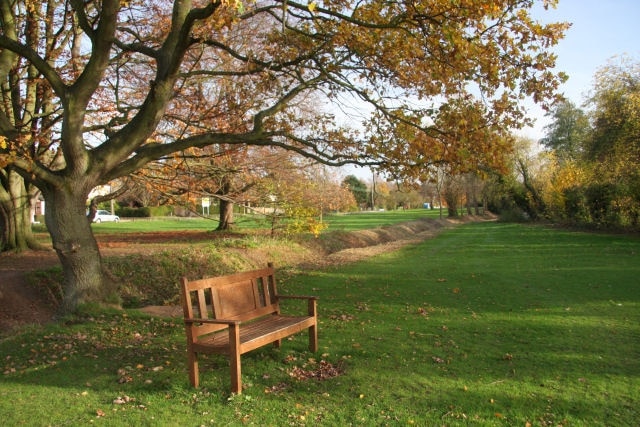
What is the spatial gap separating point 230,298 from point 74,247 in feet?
12.9

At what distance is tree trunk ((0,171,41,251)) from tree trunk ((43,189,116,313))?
8.66 m

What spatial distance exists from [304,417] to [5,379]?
3444 millimetres

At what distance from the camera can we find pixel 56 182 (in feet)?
27.8

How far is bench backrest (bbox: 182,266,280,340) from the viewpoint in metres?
5.44

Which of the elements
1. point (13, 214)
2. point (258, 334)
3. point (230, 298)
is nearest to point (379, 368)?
point (258, 334)

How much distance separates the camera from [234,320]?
5539 millimetres

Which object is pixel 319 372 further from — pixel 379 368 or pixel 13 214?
pixel 13 214

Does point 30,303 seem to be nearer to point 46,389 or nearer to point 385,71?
point 46,389

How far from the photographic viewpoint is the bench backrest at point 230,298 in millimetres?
5438

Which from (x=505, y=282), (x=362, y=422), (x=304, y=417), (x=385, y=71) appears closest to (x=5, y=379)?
(x=304, y=417)

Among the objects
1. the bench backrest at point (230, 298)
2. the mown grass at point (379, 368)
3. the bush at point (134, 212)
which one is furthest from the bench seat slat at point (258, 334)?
the bush at point (134, 212)

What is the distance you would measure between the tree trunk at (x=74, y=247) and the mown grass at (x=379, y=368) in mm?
507

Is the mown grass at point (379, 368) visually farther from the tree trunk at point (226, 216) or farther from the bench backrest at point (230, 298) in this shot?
the tree trunk at point (226, 216)

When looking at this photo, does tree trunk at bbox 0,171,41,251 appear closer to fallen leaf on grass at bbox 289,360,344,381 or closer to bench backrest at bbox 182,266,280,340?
bench backrest at bbox 182,266,280,340
